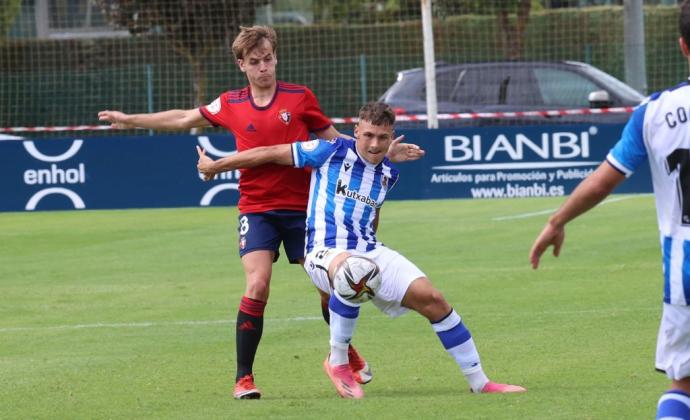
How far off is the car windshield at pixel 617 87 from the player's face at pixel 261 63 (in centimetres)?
1459

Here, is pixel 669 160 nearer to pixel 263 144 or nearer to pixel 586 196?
pixel 586 196

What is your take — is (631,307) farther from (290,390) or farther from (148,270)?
(148,270)

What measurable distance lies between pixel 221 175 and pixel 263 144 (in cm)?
1145

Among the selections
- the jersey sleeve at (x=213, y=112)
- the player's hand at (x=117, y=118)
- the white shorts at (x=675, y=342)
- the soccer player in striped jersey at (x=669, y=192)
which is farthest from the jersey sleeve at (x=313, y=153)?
the white shorts at (x=675, y=342)

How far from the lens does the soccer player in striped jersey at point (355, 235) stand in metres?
7.15

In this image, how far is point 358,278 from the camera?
7004 mm

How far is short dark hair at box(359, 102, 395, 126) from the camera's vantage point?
24.0 feet

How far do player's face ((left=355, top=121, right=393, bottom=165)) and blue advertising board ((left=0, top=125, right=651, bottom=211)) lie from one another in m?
11.5

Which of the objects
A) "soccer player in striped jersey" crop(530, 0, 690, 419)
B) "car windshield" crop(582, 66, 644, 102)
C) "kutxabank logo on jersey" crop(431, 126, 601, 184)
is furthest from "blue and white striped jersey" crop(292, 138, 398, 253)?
"car windshield" crop(582, 66, 644, 102)

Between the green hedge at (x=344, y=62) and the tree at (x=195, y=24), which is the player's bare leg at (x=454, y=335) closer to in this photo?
the tree at (x=195, y=24)

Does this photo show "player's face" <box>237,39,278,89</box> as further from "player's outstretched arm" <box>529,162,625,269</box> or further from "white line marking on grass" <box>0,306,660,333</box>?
"player's outstretched arm" <box>529,162,625,269</box>

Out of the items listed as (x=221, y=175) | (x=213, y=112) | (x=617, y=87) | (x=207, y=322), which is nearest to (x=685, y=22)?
(x=213, y=112)

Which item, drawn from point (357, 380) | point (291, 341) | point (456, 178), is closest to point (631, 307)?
point (291, 341)

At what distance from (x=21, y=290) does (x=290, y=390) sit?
Answer: 17.8 feet
